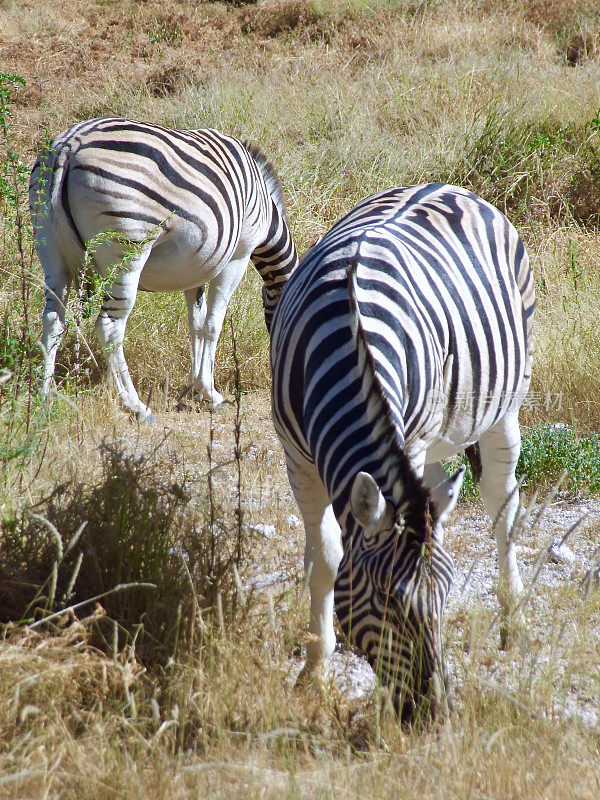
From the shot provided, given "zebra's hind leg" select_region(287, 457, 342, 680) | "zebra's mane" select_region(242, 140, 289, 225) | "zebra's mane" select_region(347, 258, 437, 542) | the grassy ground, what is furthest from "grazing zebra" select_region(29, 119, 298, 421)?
"zebra's mane" select_region(347, 258, 437, 542)

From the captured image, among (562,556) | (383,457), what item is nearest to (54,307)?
(562,556)

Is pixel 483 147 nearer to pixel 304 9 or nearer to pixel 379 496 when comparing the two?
pixel 379 496

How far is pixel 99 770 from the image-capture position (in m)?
2.05

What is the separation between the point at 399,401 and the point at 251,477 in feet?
7.36

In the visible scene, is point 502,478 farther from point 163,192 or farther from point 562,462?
point 163,192

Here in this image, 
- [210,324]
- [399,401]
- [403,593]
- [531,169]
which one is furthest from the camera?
[531,169]

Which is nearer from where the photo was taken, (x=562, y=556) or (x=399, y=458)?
(x=399, y=458)

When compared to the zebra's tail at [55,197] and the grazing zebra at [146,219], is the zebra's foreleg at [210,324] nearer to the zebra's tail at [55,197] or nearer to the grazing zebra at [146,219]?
the grazing zebra at [146,219]

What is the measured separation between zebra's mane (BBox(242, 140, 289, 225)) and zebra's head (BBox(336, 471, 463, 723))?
17.0 ft

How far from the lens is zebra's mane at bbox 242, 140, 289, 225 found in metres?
6.67

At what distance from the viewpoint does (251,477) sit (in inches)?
177

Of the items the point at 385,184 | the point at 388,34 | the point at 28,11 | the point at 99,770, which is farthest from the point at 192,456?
the point at 28,11

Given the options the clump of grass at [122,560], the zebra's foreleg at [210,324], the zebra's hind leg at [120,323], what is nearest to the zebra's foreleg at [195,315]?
the zebra's foreleg at [210,324]

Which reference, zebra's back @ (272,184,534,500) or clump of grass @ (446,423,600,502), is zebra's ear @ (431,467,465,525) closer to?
zebra's back @ (272,184,534,500)
